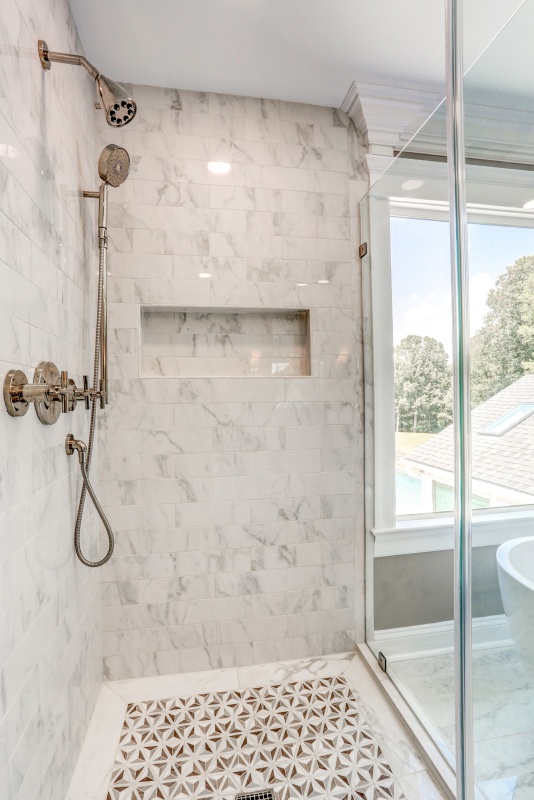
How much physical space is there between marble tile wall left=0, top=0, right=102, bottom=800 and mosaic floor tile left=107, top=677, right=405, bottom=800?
0.78 feet

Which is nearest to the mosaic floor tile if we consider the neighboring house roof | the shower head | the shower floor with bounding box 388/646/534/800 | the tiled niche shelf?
the shower floor with bounding box 388/646/534/800

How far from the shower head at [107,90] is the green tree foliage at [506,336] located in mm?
1238

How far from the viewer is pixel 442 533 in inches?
58.1

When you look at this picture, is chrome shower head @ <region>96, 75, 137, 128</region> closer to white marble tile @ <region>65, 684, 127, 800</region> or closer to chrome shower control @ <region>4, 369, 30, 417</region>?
chrome shower control @ <region>4, 369, 30, 417</region>

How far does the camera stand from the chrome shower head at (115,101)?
1.32m

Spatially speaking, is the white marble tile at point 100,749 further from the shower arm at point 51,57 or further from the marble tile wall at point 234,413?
the shower arm at point 51,57

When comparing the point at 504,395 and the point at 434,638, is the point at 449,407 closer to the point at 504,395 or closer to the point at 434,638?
the point at 504,395

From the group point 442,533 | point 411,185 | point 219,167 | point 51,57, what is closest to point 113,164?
point 51,57

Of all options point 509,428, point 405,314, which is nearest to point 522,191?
point 509,428

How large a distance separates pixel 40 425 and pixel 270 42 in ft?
5.53

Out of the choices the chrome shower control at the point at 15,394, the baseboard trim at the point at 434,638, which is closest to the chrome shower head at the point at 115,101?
the chrome shower control at the point at 15,394

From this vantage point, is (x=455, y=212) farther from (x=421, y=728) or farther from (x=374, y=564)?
(x=421, y=728)

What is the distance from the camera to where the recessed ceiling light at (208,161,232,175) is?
1.96m

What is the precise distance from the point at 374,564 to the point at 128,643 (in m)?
1.17
